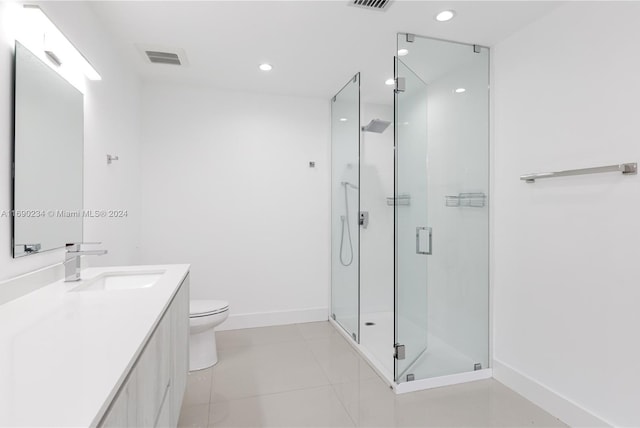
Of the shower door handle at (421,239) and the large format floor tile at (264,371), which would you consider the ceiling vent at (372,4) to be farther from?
the large format floor tile at (264,371)

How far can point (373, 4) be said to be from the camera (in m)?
1.90

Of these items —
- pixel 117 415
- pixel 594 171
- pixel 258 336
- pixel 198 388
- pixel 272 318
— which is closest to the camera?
pixel 117 415

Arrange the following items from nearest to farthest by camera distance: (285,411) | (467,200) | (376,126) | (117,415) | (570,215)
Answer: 1. (117,415)
2. (570,215)
3. (285,411)
4. (467,200)
5. (376,126)

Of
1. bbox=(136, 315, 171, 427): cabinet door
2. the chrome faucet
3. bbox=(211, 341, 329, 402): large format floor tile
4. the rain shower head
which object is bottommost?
bbox=(211, 341, 329, 402): large format floor tile

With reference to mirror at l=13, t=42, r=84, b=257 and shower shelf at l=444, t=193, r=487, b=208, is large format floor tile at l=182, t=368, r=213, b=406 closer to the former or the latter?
mirror at l=13, t=42, r=84, b=257

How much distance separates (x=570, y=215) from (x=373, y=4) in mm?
1667

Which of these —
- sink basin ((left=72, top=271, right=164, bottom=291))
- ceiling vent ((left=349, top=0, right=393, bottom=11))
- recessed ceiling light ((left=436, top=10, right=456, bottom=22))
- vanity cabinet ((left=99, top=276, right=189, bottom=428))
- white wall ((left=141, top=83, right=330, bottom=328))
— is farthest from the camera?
white wall ((left=141, top=83, right=330, bottom=328))

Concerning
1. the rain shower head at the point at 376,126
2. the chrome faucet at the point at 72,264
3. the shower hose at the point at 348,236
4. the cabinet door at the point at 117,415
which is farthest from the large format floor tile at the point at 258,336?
the cabinet door at the point at 117,415

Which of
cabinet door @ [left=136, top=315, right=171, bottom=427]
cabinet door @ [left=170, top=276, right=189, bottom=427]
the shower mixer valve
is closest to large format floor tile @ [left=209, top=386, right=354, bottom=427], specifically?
cabinet door @ [left=170, top=276, right=189, bottom=427]

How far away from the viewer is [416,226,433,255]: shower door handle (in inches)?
94.7

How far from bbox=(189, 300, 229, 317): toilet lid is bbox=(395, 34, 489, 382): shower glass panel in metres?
1.37

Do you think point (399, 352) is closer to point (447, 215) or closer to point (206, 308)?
point (447, 215)

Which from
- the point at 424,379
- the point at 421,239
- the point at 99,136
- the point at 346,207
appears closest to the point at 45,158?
the point at 99,136

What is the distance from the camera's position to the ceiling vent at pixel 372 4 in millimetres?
1872
